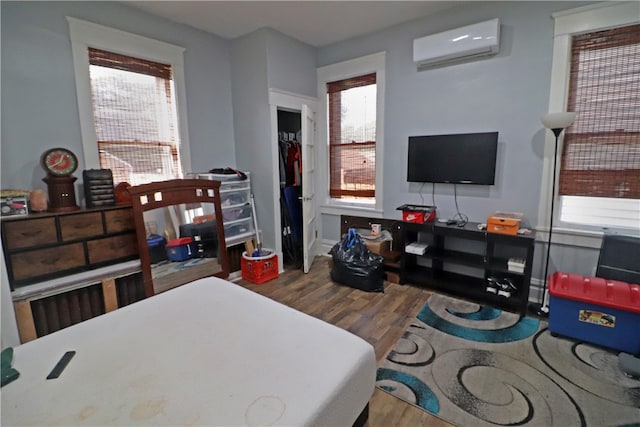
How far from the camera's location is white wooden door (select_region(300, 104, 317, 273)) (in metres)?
3.38

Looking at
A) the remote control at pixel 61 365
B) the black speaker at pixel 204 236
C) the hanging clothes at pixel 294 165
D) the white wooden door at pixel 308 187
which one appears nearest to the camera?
the remote control at pixel 61 365

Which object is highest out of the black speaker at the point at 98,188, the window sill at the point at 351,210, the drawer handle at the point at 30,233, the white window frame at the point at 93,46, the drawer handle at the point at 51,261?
the white window frame at the point at 93,46

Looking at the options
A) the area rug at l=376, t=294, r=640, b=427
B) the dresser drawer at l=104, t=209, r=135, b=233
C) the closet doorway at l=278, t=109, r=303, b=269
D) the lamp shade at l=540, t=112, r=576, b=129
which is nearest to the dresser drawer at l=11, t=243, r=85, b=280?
the dresser drawer at l=104, t=209, r=135, b=233

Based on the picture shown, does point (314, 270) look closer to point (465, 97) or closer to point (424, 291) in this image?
point (424, 291)

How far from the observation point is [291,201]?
3818mm

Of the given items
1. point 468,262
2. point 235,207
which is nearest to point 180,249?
point 235,207

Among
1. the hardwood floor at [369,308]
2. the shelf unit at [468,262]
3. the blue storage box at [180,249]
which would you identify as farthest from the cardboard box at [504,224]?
the blue storage box at [180,249]

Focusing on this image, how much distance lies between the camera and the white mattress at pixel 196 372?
92cm

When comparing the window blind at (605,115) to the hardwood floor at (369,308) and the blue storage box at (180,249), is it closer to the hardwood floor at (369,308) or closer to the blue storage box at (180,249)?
the hardwood floor at (369,308)

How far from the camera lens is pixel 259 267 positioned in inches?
130

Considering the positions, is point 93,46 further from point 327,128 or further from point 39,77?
point 327,128

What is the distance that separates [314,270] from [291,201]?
908 millimetres

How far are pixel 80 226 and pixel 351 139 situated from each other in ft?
9.32

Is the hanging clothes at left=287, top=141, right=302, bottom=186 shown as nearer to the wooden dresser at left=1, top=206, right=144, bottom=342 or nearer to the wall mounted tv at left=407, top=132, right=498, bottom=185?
the wall mounted tv at left=407, top=132, right=498, bottom=185
